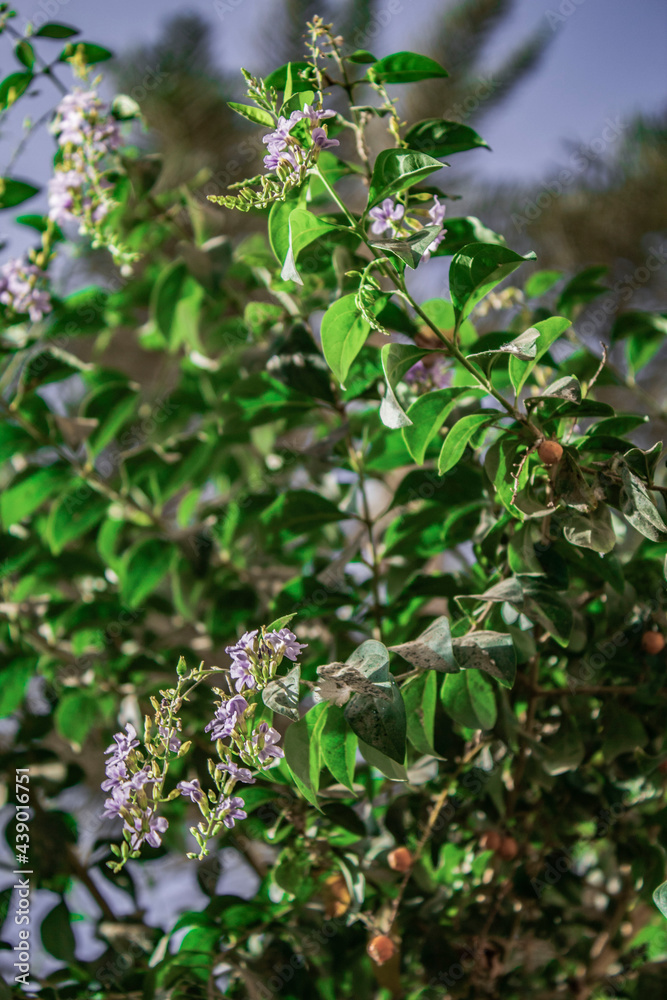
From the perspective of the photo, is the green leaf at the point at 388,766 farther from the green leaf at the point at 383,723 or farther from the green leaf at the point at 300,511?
the green leaf at the point at 300,511

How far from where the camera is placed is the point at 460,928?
0.40 meters

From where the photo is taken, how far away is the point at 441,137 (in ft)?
1.15

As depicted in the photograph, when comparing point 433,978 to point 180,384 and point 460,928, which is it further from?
point 180,384

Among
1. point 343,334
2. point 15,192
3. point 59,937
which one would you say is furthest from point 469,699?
point 15,192

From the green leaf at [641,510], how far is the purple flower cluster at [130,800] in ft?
0.60

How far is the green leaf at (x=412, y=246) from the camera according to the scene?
0.83 feet

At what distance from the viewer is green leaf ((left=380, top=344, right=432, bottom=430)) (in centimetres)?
27

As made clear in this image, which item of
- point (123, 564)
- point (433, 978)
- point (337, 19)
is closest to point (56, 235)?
point (123, 564)

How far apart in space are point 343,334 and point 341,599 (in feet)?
0.49

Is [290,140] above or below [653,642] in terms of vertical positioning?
above

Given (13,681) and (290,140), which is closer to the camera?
(290,140)

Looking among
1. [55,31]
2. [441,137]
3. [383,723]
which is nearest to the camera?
[383,723]

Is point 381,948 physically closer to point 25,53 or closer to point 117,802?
point 117,802

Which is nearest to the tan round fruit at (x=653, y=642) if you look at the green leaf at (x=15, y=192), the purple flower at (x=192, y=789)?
the purple flower at (x=192, y=789)
